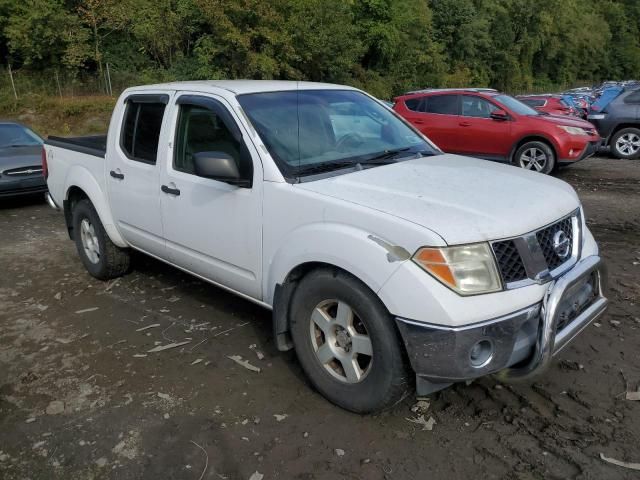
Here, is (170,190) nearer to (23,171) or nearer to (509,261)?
(509,261)

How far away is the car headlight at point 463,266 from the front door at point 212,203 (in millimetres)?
1211

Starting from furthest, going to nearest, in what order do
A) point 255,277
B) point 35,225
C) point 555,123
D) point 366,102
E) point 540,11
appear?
point 540,11
point 555,123
point 35,225
point 366,102
point 255,277

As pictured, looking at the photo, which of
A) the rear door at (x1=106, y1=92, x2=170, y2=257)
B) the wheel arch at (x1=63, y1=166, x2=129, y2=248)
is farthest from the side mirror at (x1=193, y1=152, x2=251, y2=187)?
the wheel arch at (x1=63, y1=166, x2=129, y2=248)

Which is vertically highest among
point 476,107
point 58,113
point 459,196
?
point 459,196

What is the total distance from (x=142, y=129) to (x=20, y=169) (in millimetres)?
6016

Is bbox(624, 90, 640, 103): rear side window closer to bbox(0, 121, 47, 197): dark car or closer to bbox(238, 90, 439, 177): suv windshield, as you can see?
bbox(238, 90, 439, 177): suv windshield

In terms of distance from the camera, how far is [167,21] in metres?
30.4

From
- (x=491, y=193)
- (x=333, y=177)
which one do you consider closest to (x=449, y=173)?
(x=491, y=193)

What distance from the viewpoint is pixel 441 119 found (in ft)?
38.5

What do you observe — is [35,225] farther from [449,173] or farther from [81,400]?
[449,173]

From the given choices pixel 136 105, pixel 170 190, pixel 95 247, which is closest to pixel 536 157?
pixel 136 105

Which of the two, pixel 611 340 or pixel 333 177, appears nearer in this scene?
pixel 333 177

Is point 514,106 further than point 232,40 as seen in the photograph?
No

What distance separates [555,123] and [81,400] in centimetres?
978
